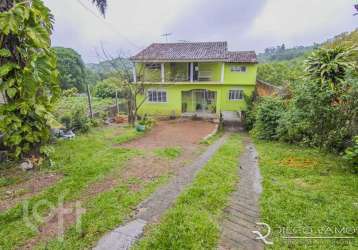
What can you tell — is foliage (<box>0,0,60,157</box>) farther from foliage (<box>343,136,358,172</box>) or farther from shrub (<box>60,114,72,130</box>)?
foliage (<box>343,136,358,172</box>)

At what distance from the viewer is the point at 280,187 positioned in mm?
4199

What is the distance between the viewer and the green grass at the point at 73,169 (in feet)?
10.0

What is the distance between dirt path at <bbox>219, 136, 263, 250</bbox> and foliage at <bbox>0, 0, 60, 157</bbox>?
4704mm

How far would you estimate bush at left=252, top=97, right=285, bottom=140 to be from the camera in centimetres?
1021

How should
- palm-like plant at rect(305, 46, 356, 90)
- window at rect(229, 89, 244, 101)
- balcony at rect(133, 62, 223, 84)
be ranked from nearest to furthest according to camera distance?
palm-like plant at rect(305, 46, 356, 90) → balcony at rect(133, 62, 223, 84) → window at rect(229, 89, 244, 101)

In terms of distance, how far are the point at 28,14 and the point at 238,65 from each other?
48.0ft

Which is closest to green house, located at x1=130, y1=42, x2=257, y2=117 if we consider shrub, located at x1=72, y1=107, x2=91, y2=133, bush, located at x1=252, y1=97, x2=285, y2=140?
bush, located at x1=252, y1=97, x2=285, y2=140

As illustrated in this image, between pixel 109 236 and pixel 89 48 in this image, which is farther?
pixel 89 48

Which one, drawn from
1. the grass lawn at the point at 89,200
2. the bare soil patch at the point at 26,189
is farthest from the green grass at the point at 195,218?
the bare soil patch at the point at 26,189

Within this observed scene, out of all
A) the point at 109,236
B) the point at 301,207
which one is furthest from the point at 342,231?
the point at 109,236

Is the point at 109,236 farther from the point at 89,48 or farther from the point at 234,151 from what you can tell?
the point at 89,48

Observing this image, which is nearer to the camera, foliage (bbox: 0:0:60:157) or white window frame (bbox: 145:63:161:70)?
foliage (bbox: 0:0:60:157)

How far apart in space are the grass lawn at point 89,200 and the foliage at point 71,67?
26900mm

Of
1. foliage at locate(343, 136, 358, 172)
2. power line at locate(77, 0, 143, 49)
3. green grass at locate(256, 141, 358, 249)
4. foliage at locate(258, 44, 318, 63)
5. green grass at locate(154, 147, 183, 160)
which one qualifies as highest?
foliage at locate(258, 44, 318, 63)
